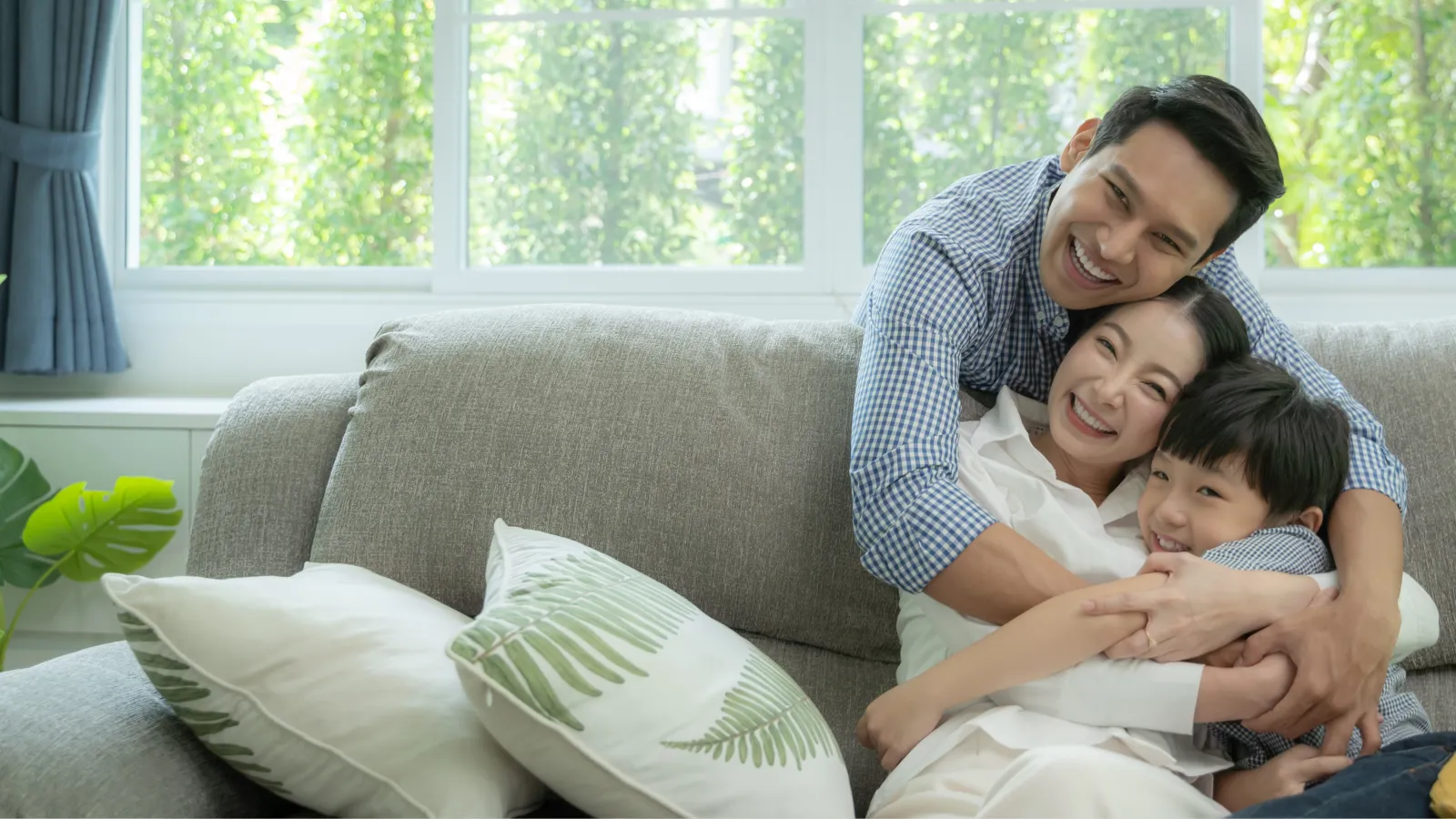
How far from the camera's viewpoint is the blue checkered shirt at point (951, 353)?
4.01ft

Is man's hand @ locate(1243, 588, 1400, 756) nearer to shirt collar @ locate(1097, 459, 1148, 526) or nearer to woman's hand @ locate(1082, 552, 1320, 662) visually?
woman's hand @ locate(1082, 552, 1320, 662)

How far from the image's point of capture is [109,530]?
6.28ft

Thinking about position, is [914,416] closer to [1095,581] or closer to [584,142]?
[1095,581]

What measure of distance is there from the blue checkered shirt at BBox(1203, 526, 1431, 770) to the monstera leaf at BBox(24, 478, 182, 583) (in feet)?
5.36

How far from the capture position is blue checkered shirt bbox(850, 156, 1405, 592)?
4.01 ft

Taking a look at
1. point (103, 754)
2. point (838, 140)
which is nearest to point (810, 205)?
point (838, 140)

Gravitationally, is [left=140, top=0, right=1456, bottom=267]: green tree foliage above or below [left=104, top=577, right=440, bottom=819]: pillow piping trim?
above

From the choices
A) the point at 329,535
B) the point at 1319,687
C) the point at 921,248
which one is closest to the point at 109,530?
the point at 329,535

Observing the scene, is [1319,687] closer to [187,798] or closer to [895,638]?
[895,638]

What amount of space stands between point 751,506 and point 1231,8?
1.55 m

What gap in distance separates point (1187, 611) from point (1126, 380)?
29 centimetres

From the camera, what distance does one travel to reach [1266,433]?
1245mm

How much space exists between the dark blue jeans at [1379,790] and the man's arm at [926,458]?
1.01 feet

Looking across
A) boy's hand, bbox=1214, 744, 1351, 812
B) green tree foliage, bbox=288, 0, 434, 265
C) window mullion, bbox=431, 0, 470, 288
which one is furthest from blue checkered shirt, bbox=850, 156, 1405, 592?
green tree foliage, bbox=288, 0, 434, 265
